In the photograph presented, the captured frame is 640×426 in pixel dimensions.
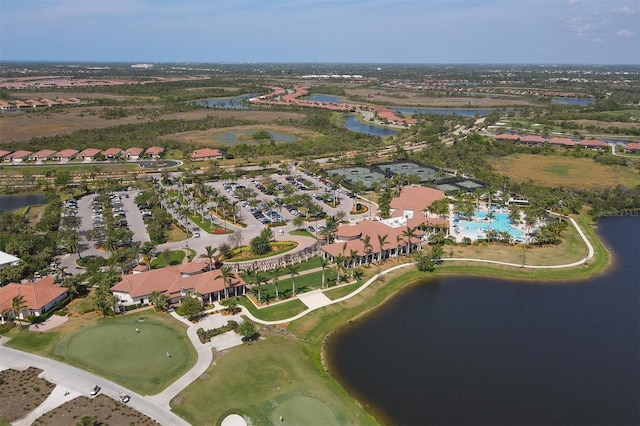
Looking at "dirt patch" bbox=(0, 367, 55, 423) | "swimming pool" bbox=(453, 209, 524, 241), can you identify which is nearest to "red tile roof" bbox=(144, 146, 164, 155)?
"swimming pool" bbox=(453, 209, 524, 241)

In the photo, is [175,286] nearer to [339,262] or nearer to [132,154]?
[339,262]

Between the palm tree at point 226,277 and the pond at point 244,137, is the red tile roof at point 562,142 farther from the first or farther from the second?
the palm tree at point 226,277

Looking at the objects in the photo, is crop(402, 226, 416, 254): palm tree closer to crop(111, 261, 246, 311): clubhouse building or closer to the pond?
crop(111, 261, 246, 311): clubhouse building

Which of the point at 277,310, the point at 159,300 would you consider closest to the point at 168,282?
the point at 159,300

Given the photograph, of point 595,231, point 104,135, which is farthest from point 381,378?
point 104,135

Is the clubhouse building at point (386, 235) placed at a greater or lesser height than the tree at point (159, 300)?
greater

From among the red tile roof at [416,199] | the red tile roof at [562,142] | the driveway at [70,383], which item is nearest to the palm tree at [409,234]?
the red tile roof at [416,199]
